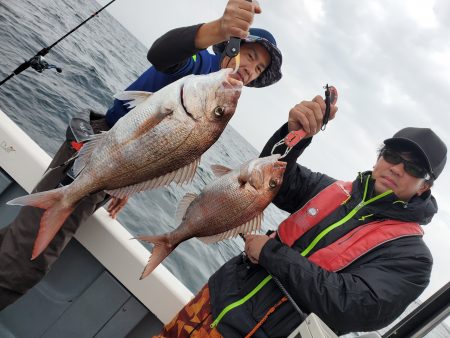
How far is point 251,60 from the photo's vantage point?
275cm

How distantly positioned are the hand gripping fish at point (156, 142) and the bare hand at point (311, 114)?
0.42 metres

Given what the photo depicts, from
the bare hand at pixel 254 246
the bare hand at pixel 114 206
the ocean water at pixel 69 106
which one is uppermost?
the bare hand at pixel 254 246

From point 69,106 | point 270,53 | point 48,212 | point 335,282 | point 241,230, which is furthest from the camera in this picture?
point 69,106

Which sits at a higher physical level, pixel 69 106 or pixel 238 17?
pixel 238 17

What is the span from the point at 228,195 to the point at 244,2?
96 cm

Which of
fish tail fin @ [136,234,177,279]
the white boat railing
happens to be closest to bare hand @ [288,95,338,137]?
fish tail fin @ [136,234,177,279]

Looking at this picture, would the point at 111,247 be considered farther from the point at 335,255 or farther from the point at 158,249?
the point at 335,255

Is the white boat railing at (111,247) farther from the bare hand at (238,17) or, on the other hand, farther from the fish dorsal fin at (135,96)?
the bare hand at (238,17)

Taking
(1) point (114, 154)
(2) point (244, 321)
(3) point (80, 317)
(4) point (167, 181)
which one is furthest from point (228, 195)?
(3) point (80, 317)

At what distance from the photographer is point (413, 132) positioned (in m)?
3.01

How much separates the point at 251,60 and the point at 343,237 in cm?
137

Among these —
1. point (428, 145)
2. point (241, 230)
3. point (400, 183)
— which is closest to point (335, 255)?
point (400, 183)

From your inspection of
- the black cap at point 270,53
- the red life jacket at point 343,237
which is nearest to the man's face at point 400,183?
the red life jacket at point 343,237

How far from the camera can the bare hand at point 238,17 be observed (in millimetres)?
1819
